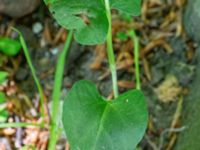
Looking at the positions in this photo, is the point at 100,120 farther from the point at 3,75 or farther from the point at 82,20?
the point at 3,75

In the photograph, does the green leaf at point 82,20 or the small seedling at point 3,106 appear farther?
the small seedling at point 3,106

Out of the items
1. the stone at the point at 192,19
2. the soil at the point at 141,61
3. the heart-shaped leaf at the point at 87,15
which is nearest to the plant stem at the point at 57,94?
the soil at the point at 141,61

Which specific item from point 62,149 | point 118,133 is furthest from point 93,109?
point 62,149

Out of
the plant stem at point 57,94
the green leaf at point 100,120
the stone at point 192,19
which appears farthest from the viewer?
the stone at point 192,19

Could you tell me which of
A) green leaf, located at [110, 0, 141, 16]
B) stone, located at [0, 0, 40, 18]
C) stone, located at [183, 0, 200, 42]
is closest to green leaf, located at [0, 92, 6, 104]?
stone, located at [0, 0, 40, 18]

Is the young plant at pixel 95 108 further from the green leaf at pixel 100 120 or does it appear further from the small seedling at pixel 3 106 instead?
the small seedling at pixel 3 106
